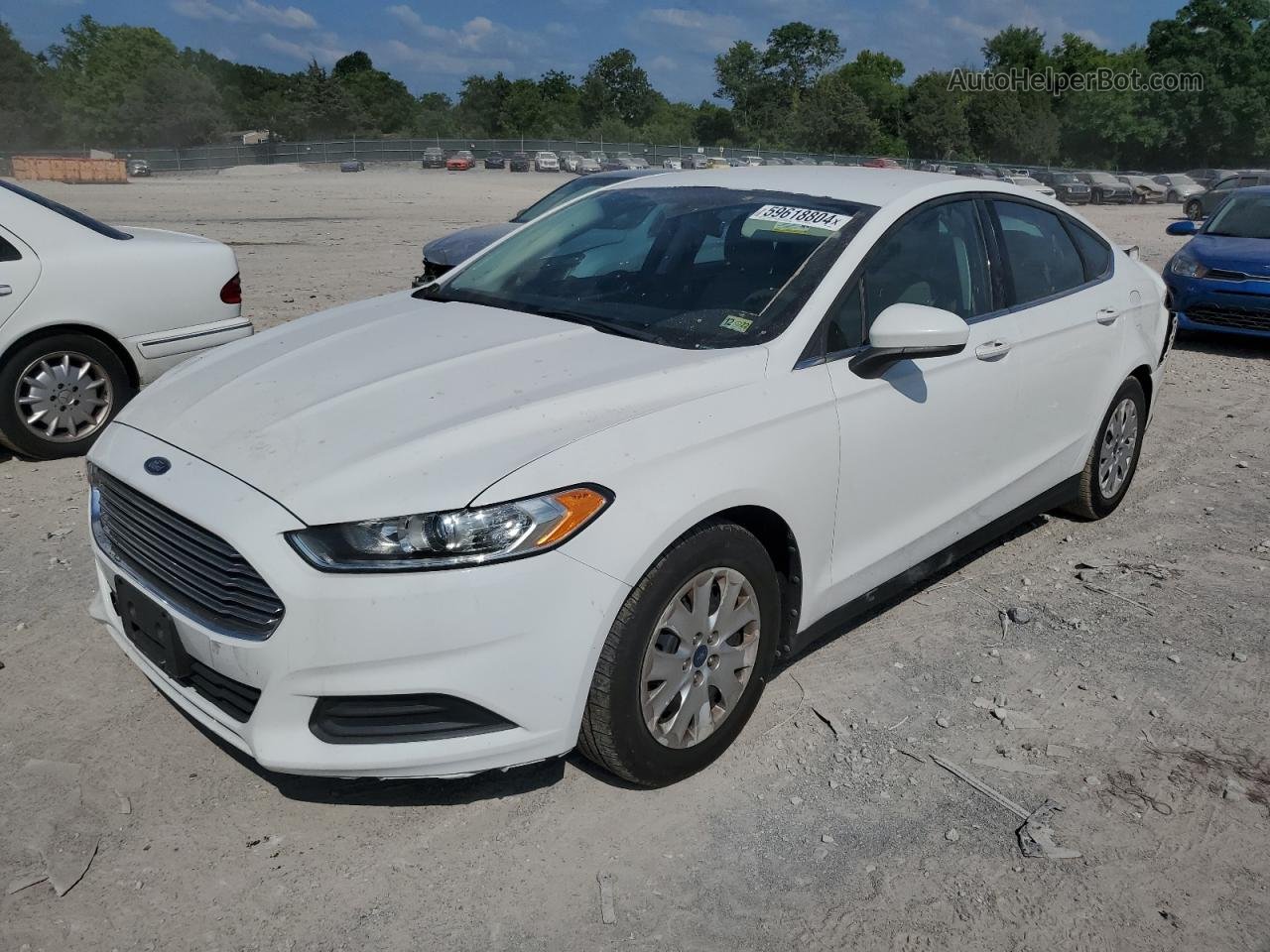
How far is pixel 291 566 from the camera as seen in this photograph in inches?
101

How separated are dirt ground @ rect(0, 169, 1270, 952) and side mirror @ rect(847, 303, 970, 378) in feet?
3.86

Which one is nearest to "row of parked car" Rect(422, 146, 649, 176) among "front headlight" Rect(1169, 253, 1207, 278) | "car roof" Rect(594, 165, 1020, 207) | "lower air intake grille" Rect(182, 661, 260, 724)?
"front headlight" Rect(1169, 253, 1207, 278)

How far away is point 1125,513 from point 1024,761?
2.71 m

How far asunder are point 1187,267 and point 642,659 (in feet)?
29.4

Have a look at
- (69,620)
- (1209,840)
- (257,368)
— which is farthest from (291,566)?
(1209,840)

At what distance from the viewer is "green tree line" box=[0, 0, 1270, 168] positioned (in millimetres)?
80188

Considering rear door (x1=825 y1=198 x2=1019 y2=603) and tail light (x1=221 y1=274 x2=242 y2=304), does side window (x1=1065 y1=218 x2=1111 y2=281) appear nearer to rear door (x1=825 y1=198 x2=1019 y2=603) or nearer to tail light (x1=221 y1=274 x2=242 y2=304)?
rear door (x1=825 y1=198 x2=1019 y2=603)

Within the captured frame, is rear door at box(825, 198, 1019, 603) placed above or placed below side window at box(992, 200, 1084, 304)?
below

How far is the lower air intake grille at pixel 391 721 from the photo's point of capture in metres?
2.67

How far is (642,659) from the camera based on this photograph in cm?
285

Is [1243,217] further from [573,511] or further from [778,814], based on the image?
[573,511]

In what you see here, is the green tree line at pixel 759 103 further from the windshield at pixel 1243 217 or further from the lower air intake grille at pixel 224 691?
the lower air intake grille at pixel 224 691

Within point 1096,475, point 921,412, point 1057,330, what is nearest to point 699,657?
point 921,412

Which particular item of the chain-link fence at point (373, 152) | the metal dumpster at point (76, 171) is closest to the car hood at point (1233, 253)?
the metal dumpster at point (76, 171)
